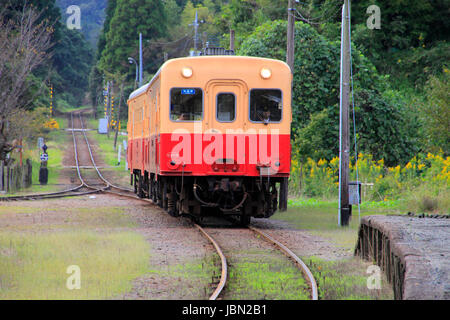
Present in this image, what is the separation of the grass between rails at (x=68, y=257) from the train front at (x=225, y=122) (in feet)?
6.96

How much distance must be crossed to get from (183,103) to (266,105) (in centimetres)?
178

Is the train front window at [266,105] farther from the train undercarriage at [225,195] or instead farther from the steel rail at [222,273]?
the steel rail at [222,273]

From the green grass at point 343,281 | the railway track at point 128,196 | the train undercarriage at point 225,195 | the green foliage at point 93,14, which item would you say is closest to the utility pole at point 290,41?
the train undercarriage at point 225,195

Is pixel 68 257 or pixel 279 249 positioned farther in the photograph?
pixel 279 249

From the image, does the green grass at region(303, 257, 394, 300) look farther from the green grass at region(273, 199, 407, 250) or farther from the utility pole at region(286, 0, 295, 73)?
the utility pole at region(286, 0, 295, 73)

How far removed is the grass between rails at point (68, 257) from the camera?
880 cm

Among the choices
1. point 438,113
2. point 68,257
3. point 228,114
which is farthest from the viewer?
point 438,113

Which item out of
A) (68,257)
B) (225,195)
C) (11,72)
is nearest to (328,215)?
(225,195)

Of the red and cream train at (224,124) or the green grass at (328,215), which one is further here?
the red and cream train at (224,124)

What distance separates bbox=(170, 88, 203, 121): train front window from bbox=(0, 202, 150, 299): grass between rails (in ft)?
8.79

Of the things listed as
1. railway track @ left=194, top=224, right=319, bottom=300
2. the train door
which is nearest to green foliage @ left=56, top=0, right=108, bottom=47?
the train door

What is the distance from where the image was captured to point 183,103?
1565 cm

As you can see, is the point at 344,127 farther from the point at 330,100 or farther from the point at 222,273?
the point at 330,100

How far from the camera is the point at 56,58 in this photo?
10825cm
